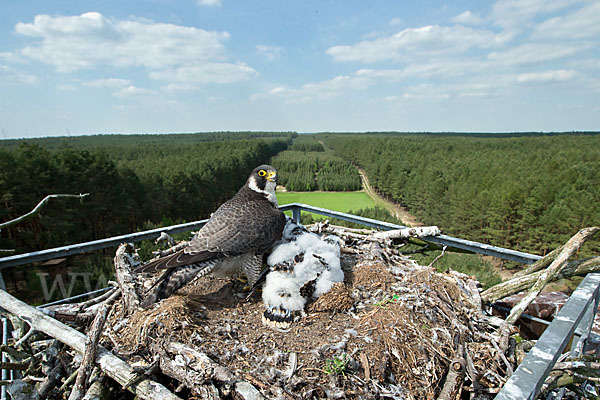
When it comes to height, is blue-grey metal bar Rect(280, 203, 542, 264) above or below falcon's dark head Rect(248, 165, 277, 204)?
below

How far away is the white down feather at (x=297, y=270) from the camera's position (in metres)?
2.87

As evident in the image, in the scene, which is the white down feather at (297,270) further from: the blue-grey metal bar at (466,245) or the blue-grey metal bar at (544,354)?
the blue-grey metal bar at (544,354)

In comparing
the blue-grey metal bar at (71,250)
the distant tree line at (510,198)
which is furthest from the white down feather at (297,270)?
the distant tree line at (510,198)

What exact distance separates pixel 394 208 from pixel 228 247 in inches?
2025

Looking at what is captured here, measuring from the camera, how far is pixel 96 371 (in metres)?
1.97

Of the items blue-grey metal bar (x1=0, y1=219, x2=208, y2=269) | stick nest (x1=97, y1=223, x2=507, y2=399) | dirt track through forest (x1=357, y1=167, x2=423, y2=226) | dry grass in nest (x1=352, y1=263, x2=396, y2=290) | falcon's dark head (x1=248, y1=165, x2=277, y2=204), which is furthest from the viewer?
dirt track through forest (x1=357, y1=167, x2=423, y2=226)

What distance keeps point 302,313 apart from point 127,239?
208cm

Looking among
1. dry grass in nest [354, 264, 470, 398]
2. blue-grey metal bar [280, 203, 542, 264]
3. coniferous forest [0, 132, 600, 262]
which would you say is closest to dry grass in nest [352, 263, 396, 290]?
dry grass in nest [354, 264, 470, 398]

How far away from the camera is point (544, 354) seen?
112 cm

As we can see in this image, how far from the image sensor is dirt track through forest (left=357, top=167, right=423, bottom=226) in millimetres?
43594

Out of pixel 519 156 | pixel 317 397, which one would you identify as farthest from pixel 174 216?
pixel 519 156

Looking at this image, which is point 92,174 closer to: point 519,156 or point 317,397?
point 317,397

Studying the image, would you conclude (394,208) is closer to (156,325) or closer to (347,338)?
(347,338)

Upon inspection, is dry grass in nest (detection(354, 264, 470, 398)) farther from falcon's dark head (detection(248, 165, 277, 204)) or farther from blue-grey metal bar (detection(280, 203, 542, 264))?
falcon's dark head (detection(248, 165, 277, 204))
